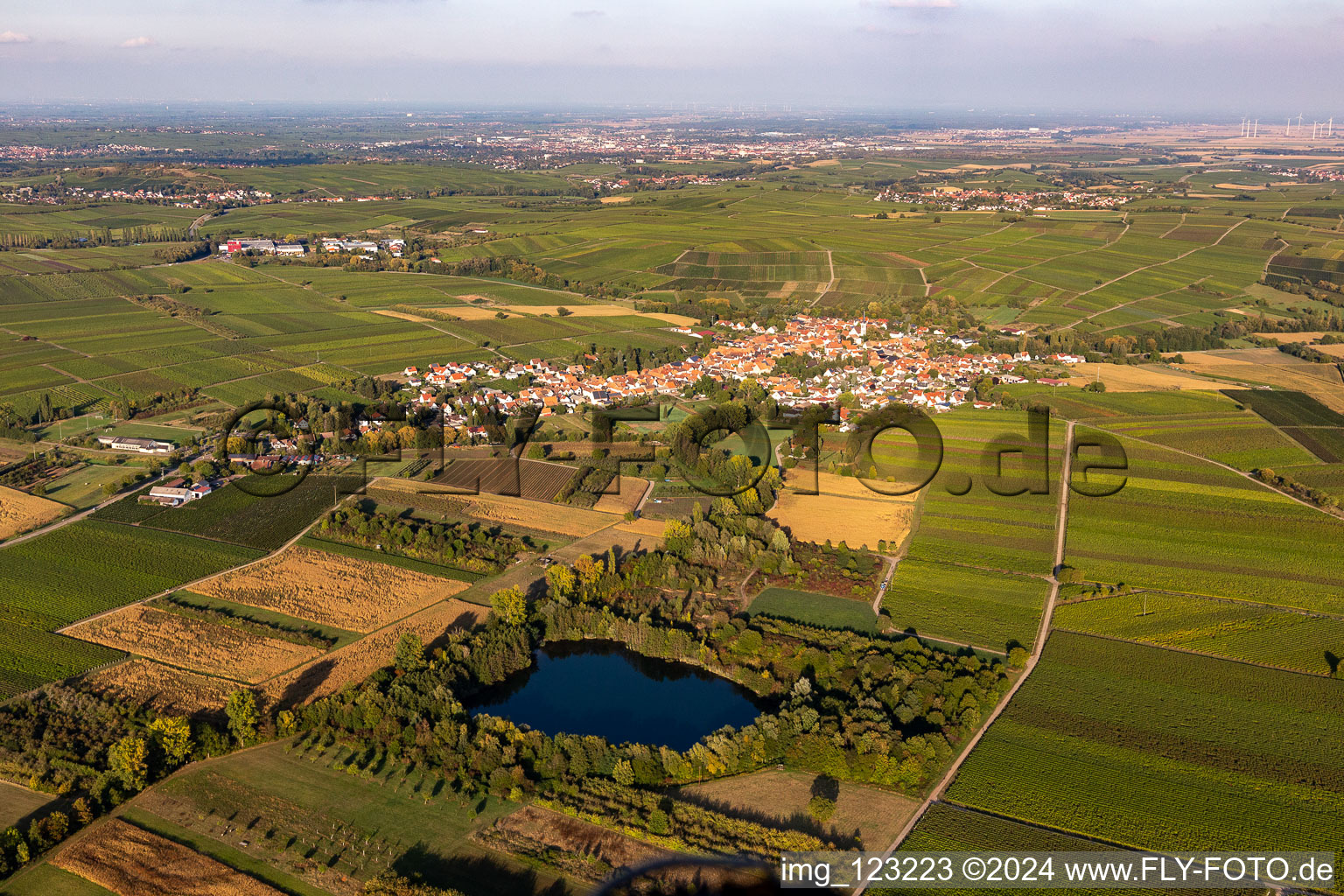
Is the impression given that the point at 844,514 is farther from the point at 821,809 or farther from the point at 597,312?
the point at 597,312

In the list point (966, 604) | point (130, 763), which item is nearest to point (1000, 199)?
point (966, 604)

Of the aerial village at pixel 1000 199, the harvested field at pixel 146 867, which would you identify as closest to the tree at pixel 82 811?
the harvested field at pixel 146 867

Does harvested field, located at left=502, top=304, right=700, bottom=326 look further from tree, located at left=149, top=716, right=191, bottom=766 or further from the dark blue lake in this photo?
tree, located at left=149, top=716, right=191, bottom=766

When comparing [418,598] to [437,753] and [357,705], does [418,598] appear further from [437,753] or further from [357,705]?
[437,753]

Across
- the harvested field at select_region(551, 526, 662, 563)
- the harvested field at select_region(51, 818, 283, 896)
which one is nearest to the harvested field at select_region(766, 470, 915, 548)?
the harvested field at select_region(551, 526, 662, 563)

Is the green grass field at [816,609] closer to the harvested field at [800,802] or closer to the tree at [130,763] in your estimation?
the harvested field at [800,802]

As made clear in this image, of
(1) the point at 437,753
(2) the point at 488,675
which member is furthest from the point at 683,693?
(1) the point at 437,753

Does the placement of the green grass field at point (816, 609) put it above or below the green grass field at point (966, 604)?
below
